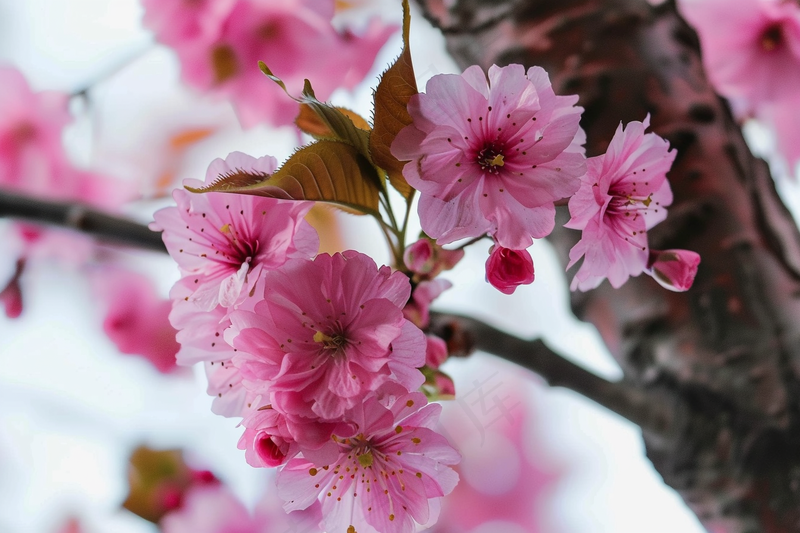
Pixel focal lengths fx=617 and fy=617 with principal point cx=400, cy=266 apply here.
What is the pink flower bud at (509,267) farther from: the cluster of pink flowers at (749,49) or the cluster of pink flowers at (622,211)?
the cluster of pink flowers at (749,49)

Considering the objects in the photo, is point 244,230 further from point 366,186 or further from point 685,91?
point 685,91

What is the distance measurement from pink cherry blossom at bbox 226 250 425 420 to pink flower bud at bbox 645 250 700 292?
16cm

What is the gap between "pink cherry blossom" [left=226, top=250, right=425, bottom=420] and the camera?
29 cm

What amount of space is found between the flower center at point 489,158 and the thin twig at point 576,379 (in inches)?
8.6

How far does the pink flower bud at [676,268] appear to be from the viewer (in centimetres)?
35

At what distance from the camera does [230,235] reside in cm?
33

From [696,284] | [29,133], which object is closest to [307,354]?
[696,284]

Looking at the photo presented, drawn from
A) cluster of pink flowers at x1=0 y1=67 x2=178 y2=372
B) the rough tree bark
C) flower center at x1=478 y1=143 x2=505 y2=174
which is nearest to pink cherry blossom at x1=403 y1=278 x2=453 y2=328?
flower center at x1=478 y1=143 x2=505 y2=174

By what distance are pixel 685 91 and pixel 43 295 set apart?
1184 millimetres

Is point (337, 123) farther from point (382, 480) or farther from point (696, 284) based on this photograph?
point (696, 284)

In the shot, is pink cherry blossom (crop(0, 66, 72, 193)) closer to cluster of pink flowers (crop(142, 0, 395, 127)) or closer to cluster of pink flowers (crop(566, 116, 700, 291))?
cluster of pink flowers (crop(142, 0, 395, 127))

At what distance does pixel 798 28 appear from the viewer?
73cm

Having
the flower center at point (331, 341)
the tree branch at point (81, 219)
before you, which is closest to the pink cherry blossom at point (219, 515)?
the tree branch at point (81, 219)

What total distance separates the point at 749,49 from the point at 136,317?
987 mm
